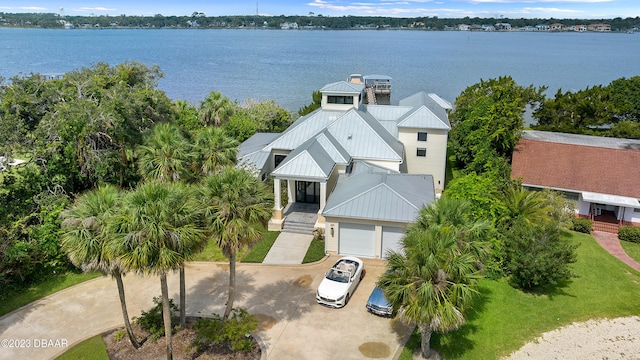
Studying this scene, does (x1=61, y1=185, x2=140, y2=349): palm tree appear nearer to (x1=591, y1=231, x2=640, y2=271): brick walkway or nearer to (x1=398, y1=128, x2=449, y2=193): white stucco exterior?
(x1=398, y1=128, x2=449, y2=193): white stucco exterior

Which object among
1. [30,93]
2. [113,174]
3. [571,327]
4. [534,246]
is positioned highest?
[30,93]

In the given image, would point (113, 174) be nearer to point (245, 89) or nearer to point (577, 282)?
point (577, 282)

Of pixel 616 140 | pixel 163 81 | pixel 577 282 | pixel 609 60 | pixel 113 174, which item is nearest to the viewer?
pixel 577 282

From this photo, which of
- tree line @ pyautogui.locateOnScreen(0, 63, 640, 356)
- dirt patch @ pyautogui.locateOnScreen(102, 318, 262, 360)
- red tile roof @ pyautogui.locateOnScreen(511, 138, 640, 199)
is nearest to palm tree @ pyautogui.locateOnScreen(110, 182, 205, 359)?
tree line @ pyautogui.locateOnScreen(0, 63, 640, 356)

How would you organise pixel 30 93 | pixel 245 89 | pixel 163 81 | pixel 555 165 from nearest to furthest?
1. pixel 30 93
2. pixel 555 165
3. pixel 245 89
4. pixel 163 81

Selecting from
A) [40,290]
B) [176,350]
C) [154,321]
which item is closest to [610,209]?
[176,350]

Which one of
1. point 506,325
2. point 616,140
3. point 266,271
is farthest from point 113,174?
point 616,140

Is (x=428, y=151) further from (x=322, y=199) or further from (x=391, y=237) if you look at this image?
(x=391, y=237)
